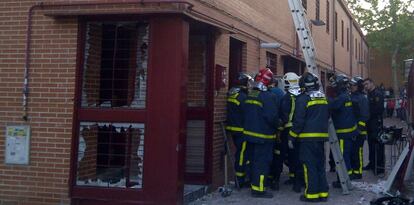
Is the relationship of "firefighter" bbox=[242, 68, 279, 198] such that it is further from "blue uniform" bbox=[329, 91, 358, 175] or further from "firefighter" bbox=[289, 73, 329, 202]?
"blue uniform" bbox=[329, 91, 358, 175]

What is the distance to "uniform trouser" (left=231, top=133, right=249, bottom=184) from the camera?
319 inches

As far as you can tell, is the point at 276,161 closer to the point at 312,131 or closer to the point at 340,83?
the point at 312,131

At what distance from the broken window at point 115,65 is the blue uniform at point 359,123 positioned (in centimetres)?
433

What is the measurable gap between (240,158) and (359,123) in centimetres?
271

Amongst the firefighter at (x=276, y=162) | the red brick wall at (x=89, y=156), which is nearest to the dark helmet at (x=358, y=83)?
the firefighter at (x=276, y=162)

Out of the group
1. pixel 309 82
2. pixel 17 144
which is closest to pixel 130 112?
pixel 17 144

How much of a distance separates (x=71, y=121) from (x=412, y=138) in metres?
5.65

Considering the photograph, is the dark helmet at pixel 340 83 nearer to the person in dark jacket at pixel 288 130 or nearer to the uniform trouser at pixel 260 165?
the person in dark jacket at pixel 288 130

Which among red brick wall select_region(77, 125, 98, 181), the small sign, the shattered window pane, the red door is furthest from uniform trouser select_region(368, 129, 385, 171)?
the small sign

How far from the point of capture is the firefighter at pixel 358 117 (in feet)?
30.3

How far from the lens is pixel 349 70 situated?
1179 inches

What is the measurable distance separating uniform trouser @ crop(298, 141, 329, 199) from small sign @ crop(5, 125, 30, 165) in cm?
403

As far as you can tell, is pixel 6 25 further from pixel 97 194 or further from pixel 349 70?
pixel 349 70

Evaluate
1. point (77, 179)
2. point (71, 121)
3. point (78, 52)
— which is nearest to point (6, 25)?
point (78, 52)
